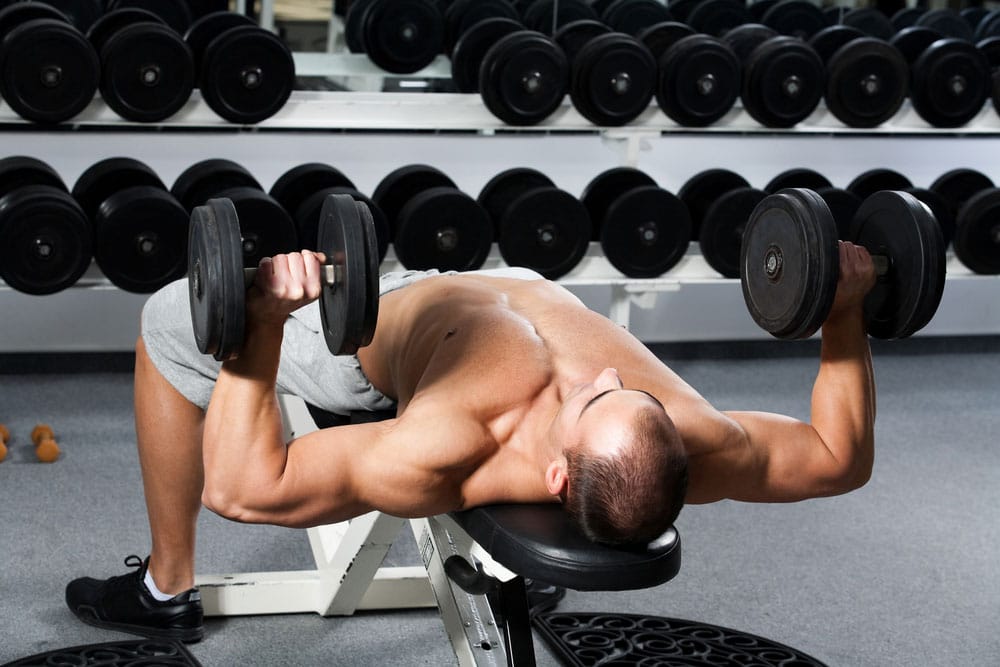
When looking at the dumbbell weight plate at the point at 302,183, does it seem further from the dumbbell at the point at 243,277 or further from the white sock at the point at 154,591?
the dumbbell at the point at 243,277

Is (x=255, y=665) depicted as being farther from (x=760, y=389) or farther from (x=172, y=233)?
(x=760, y=389)

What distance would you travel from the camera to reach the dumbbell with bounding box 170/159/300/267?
316cm

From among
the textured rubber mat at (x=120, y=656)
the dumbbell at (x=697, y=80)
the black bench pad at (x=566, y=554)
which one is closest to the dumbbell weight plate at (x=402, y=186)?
the dumbbell at (x=697, y=80)

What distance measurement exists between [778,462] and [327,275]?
753 millimetres

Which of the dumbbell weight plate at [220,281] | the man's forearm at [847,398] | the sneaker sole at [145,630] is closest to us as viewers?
the dumbbell weight plate at [220,281]

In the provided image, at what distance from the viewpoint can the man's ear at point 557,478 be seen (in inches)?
62.4

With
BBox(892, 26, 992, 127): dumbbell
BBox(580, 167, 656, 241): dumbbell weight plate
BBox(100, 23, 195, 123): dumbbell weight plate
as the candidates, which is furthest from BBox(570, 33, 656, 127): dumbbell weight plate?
BBox(100, 23, 195, 123): dumbbell weight plate

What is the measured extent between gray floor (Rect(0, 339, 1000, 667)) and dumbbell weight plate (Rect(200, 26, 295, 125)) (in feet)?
3.11

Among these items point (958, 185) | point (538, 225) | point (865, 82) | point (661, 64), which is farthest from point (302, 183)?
point (958, 185)

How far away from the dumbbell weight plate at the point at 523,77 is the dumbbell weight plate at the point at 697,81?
1.11ft

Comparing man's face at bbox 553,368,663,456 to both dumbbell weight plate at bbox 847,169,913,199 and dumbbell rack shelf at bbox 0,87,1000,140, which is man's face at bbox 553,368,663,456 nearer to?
dumbbell rack shelf at bbox 0,87,1000,140

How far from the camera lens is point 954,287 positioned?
461 cm

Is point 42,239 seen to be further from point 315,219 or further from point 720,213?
point 720,213

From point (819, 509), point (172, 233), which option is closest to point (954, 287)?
point (819, 509)
